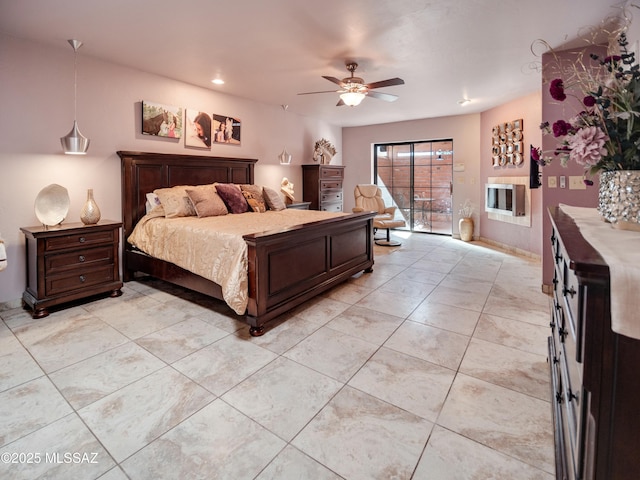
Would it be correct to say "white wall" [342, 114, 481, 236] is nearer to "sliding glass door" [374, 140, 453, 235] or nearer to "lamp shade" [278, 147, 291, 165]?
"sliding glass door" [374, 140, 453, 235]

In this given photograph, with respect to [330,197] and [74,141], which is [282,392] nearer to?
[74,141]

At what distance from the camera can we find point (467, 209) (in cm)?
675

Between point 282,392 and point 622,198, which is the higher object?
point 622,198

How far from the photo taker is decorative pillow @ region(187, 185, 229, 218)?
378cm

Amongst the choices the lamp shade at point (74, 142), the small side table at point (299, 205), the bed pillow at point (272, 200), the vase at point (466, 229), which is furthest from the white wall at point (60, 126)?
the vase at point (466, 229)

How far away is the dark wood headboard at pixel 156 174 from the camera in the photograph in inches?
152

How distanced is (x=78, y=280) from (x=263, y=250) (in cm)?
204

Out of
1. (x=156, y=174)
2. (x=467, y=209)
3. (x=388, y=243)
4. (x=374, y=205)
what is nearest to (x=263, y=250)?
(x=156, y=174)

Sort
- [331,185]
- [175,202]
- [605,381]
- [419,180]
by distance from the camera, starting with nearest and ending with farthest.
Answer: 1. [605,381]
2. [175,202]
3. [331,185]
4. [419,180]

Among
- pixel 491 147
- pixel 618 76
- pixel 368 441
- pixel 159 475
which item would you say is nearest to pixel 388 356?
pixel 368 441

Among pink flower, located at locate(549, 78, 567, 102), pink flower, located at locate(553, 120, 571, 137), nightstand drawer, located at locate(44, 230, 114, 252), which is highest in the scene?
pink flower, located at locate(549, 78, 567, 102)

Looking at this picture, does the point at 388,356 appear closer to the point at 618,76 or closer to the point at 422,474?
the point at 422,474

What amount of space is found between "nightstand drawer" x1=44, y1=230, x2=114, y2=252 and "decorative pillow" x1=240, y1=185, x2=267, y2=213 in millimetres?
1652

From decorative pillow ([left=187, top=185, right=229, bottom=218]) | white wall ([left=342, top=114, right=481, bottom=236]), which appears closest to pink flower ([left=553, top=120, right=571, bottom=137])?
decorative pillow ([left=187, top=185, right=229, bottom=218])
